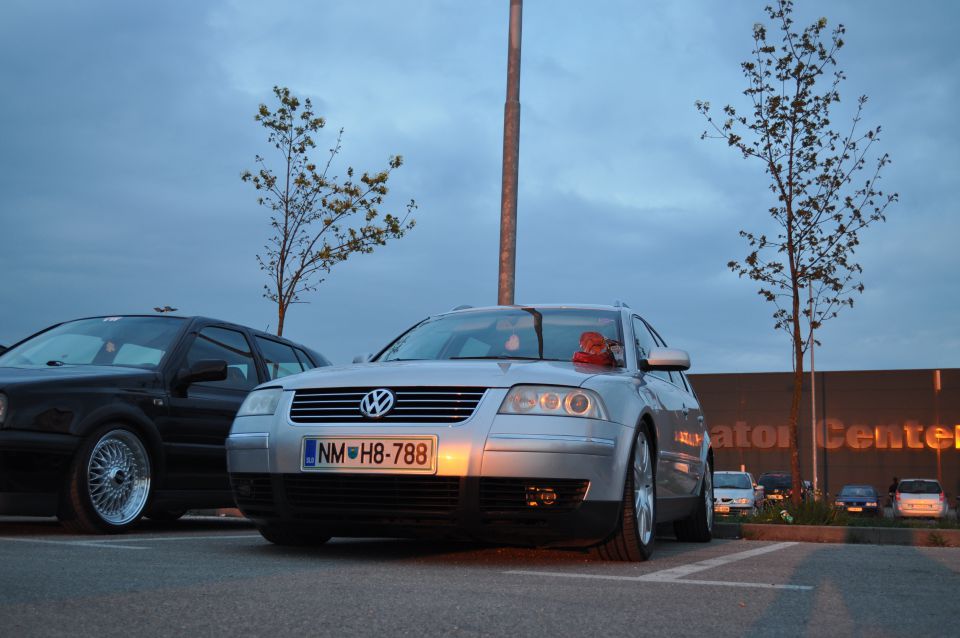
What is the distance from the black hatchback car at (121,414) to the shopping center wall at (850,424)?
4385 cm

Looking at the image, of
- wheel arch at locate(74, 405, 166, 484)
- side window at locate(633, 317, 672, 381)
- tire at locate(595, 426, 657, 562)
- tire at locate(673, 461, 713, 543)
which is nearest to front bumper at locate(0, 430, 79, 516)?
wheel arch at locate(74, 405, 166, 484)

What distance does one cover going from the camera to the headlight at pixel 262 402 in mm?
6066

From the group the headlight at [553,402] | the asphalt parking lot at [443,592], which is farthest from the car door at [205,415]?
the headlight at [553,402]

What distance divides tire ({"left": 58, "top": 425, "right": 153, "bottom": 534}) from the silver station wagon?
1.55 m

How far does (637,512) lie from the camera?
593 centimetres

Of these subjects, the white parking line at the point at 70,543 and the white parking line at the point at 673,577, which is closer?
the white parking line at the point at 673,577

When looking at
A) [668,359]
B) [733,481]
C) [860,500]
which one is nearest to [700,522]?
[668,359]

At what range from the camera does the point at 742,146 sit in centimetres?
1647

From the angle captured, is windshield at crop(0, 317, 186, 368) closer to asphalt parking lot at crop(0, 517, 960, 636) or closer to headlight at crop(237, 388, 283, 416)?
asphalt parking lot at crop(0, 517, 960, 636)

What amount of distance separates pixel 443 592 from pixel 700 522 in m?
4.72

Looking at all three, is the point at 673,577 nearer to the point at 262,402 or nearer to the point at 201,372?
the point at 262,402

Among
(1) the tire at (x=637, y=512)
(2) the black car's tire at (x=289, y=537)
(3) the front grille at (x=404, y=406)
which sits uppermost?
(3) the front grille at (x=404, y=406)

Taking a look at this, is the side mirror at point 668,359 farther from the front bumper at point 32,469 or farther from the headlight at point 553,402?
the front bumper at point 32,469

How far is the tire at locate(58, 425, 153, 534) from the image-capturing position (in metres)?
7.15
